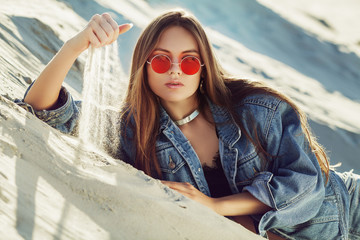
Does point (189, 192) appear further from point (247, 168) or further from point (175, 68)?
point (175, 68)

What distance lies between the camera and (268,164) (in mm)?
2451

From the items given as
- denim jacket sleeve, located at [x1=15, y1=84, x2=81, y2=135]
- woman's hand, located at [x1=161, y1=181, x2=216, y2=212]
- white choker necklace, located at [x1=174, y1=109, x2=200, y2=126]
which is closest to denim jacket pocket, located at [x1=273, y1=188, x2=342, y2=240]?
woman's hand, located at [x1=161, y1=181, x2=216, y2=212]

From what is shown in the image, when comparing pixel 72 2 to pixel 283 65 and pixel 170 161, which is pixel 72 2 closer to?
pixel 283 65

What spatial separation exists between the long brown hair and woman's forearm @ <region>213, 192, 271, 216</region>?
1.03 feet

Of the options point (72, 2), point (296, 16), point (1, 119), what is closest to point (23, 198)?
point (1, 119)

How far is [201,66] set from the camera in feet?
8.30

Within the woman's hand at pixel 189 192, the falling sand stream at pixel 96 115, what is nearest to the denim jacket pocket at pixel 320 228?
the woman's hand at pixel 189 192

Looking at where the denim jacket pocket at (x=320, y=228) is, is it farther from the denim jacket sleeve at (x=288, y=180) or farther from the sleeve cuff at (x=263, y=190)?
the sleeve cuff at (x=263, y=190)

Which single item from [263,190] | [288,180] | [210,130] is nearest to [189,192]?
[263,190]

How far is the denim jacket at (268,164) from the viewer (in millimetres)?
2242

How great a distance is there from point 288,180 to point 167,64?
889 millimetres

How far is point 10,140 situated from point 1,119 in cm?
15

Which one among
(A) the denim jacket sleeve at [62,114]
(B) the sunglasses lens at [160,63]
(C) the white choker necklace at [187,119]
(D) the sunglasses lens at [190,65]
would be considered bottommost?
(A) the denim jacket sleeve at [62,114]

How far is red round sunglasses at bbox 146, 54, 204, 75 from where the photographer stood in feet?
7.79
